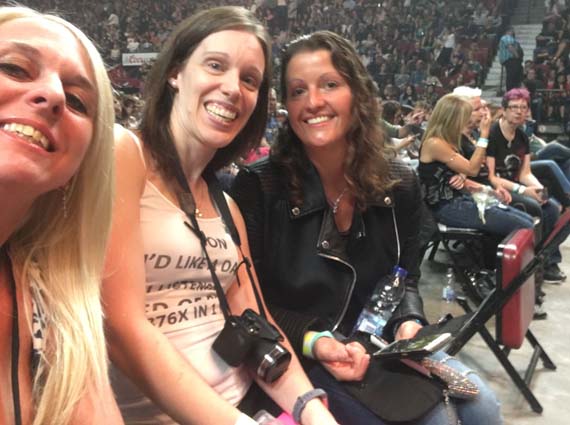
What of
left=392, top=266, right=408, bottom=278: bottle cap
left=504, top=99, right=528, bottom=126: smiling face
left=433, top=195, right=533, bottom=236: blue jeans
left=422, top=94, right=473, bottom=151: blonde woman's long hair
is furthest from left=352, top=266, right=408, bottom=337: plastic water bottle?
left=504, top=99, right=528, bottom=126: smiling face

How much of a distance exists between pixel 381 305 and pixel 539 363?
158 centimetres

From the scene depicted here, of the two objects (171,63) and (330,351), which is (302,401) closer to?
(330,351)

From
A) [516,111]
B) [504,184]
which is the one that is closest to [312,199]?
[504,184]

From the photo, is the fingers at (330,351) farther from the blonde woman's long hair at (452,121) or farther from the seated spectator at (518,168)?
the seated spectator at (518,168)

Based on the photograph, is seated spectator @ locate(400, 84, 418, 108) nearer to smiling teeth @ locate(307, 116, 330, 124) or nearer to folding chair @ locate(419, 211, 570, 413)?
folding chair @ locate(419, 211, 570, 413)

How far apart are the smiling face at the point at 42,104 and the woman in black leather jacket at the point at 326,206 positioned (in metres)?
0.73

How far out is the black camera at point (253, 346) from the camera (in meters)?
1.14

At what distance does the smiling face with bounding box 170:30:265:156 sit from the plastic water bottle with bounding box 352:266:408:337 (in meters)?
0.64

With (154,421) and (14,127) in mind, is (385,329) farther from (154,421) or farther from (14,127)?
(14,127)

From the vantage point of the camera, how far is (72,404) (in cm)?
78

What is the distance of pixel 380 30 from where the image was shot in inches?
556

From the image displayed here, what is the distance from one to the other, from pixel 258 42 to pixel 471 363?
201 cm

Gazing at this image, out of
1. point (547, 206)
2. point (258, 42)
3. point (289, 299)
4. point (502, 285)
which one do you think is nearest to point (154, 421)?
point (289, 299)

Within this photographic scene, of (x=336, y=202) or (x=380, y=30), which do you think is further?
(x=380, y=30)
